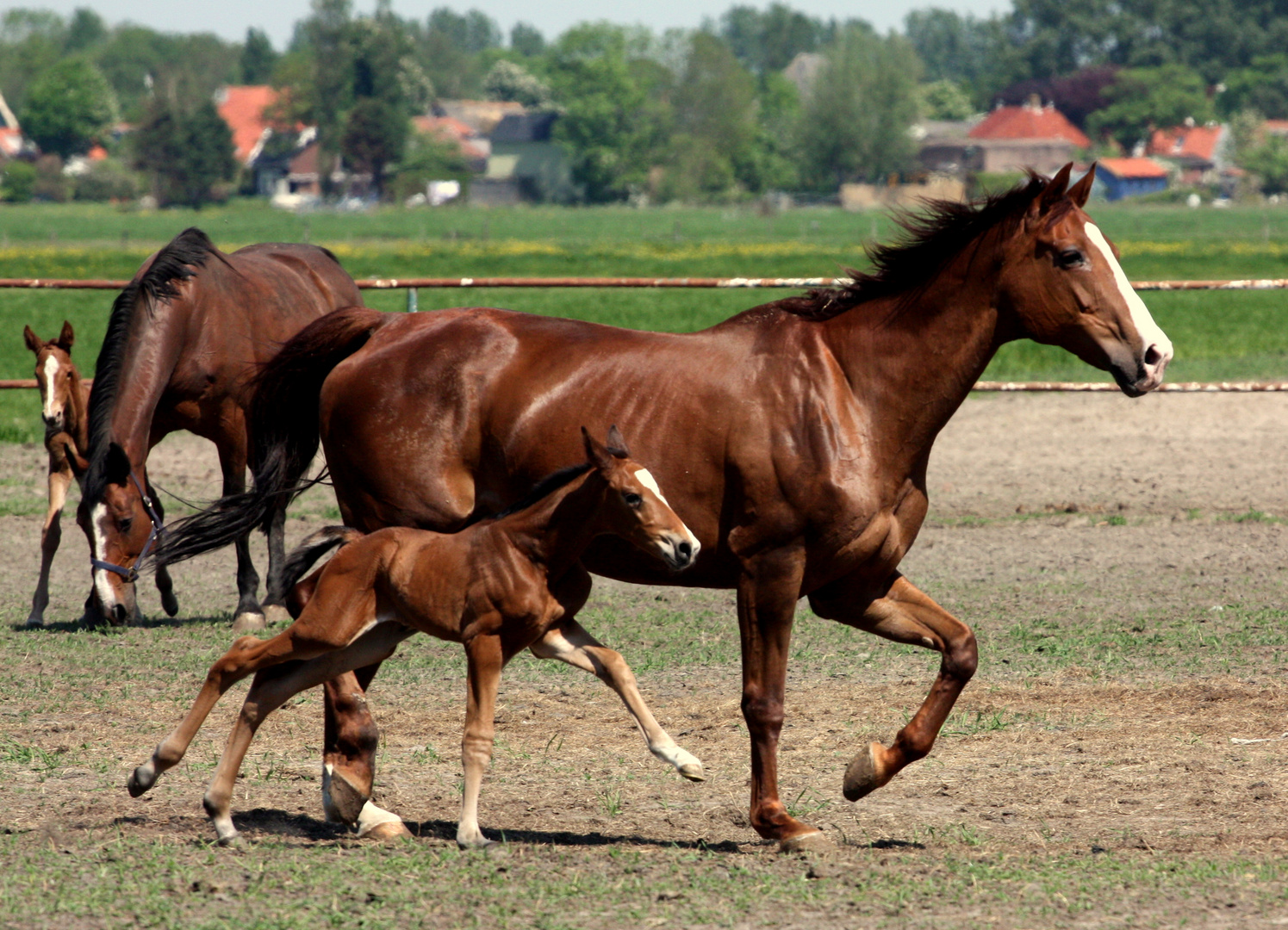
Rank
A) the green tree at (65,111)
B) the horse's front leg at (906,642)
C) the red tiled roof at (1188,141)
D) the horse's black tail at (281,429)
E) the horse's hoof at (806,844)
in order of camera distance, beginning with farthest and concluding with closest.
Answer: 1. the red tiled roof at (1188,141)
2. the green tree at (65,111)
3. the horse's black tail at (281,429)
4. the horse's front leg at (906,642)
5. the horse's hoof at (806,844)

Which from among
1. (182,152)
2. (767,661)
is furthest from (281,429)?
(182,152)

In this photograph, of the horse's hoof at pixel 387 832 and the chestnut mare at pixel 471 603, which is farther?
the horse's hoof at pixel 387 832

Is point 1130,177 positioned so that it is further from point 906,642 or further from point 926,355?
point 906,642

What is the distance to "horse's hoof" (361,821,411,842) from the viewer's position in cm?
460

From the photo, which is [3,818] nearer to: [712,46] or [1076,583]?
[1076,583]

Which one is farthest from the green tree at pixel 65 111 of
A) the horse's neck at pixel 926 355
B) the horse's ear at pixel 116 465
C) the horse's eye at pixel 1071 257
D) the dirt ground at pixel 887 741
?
the horse's eye at pixel 1071 257

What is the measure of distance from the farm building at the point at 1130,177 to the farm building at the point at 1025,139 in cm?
392

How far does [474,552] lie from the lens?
4.53 metres

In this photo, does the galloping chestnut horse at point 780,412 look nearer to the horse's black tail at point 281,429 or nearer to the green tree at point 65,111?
the horse's black tail at point 281,429

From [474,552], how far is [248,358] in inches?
175

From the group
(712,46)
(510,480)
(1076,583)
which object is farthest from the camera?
(712,46)

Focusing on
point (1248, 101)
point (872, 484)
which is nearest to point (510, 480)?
point (872, 484)

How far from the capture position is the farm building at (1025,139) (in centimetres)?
12375

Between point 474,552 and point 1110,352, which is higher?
point 1110,352
